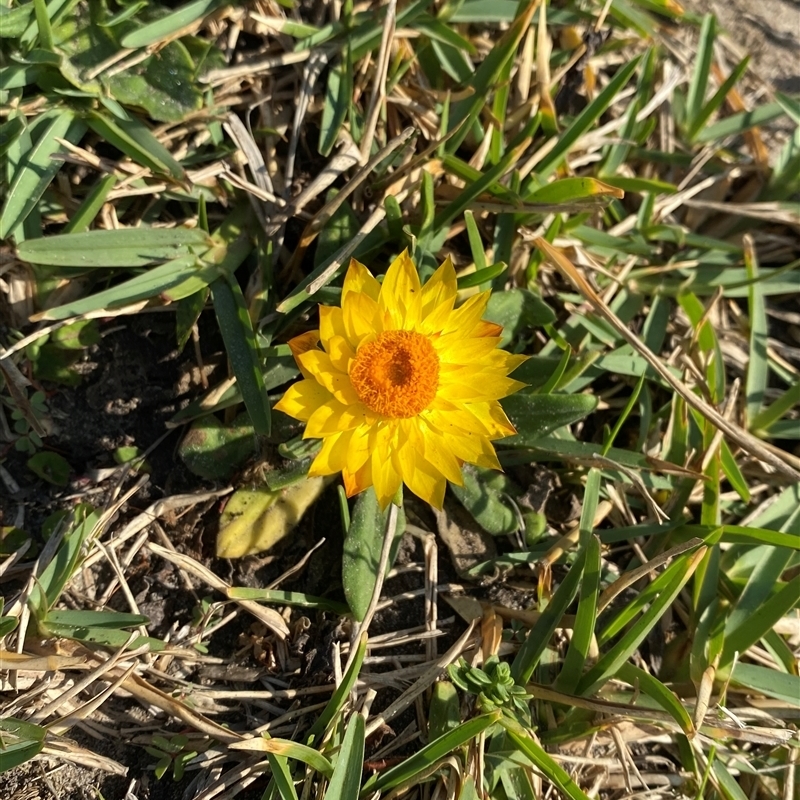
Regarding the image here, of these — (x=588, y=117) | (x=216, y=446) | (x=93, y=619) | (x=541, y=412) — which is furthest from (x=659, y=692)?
(x=588, y=117)

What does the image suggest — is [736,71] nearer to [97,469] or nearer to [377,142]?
[377,142]

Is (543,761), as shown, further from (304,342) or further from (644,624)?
(304,342)

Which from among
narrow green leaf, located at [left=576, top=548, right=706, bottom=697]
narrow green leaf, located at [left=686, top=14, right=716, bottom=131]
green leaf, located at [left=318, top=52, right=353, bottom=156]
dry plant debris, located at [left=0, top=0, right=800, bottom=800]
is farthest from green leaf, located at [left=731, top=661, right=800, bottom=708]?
green leaf, located at [left=318, top=52, right=353, bottom=156]

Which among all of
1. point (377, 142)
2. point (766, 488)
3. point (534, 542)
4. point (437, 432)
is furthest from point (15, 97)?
point (766, 488)

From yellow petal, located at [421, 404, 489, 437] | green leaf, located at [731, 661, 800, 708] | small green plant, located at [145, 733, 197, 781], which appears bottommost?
small green plant, located at [145, 733, 197, 781]

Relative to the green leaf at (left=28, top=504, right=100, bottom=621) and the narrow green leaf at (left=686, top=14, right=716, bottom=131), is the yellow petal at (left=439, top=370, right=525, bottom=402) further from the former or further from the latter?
the narrow green leaf at (left=686, top=14, right=716, bottom=131)
